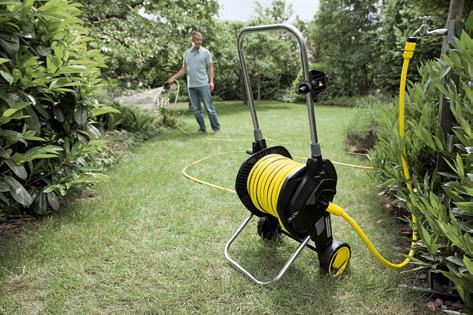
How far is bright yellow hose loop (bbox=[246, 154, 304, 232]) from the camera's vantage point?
190 centimetres

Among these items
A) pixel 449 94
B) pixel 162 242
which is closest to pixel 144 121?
pixel 162 242

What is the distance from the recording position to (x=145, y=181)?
3.79 metres

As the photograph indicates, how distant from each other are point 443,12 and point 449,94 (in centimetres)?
460

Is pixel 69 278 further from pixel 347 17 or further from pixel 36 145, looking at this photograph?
pixel 347 17

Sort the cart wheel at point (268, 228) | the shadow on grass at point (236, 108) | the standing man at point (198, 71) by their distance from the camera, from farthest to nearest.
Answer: the shadow on grass at point (236, 108) < the standing man at point (198, 71) < the cart wheel at point (268, 228)

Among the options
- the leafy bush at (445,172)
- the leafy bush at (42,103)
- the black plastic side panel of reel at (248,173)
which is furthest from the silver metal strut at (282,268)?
the leafy bush at (42,103)

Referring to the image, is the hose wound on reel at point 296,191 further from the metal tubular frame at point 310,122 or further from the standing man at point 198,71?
the standing man at point 198,71

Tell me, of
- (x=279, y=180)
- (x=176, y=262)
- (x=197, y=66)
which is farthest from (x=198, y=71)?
(x=279, y=180)

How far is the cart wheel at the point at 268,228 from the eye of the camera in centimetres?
246

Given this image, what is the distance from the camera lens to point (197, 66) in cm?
622

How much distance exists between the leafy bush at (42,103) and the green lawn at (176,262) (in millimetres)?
325

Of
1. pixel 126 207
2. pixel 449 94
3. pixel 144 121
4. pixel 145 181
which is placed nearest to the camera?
pixel 449 94

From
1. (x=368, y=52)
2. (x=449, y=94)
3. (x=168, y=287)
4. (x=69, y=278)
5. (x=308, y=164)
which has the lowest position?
(x=368, y=52)

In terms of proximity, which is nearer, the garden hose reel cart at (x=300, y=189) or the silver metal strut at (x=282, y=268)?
the garden hose reel cart at (x=300, y=189)
